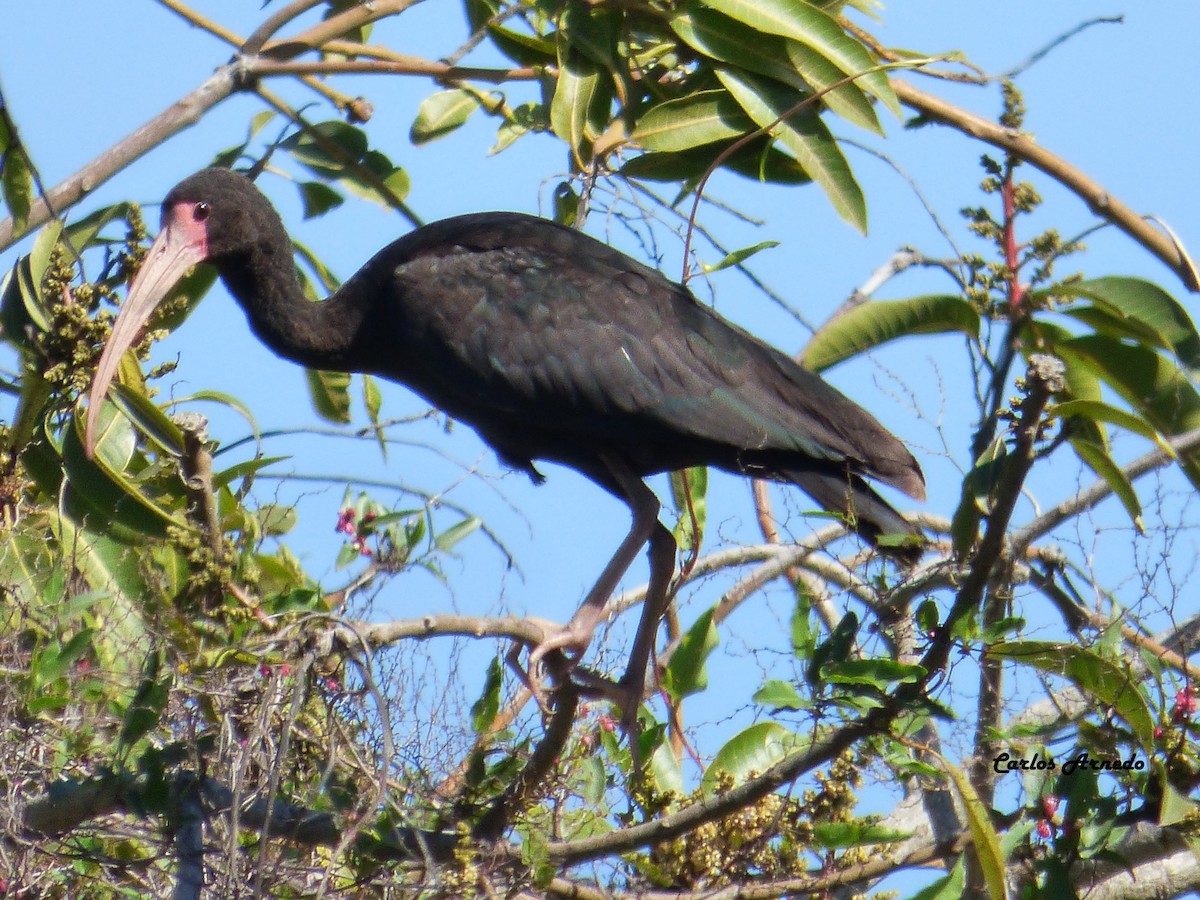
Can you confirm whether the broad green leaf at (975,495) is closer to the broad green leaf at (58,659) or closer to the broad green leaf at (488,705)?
the broad green leaf at (488,705)

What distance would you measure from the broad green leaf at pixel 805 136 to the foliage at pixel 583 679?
1 cm

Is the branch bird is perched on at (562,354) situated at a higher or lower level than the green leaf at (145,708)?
higher

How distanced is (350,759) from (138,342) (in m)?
1.68

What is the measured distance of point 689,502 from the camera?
4.75 meters

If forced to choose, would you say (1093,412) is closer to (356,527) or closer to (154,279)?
(356,527)

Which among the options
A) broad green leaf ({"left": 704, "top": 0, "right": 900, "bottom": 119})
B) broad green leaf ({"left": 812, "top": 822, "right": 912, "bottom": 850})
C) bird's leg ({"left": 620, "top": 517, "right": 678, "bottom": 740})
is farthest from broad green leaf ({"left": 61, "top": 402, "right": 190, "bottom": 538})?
broad green leaf ({"left": 704, "top": 0, "right": 900, "bottom": 119})

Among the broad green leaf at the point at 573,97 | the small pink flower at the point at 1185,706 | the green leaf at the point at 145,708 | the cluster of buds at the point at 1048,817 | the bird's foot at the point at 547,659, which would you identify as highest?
the broad green leaf at the point at 573,97

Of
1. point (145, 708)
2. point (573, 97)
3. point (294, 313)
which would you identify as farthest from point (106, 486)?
point (573, 97)

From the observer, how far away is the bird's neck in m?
4.93

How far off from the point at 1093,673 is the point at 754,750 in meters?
0.93

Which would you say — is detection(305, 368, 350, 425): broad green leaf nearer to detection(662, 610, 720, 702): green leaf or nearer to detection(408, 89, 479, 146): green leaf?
detection(408, 89, 479, 146): green leaf

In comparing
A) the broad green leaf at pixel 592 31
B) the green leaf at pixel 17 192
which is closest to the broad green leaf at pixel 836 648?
the broad green leaf at pixel 592 31

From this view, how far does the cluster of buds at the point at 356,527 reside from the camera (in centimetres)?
457

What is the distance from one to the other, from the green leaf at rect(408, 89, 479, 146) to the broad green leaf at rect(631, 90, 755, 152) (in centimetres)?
74
